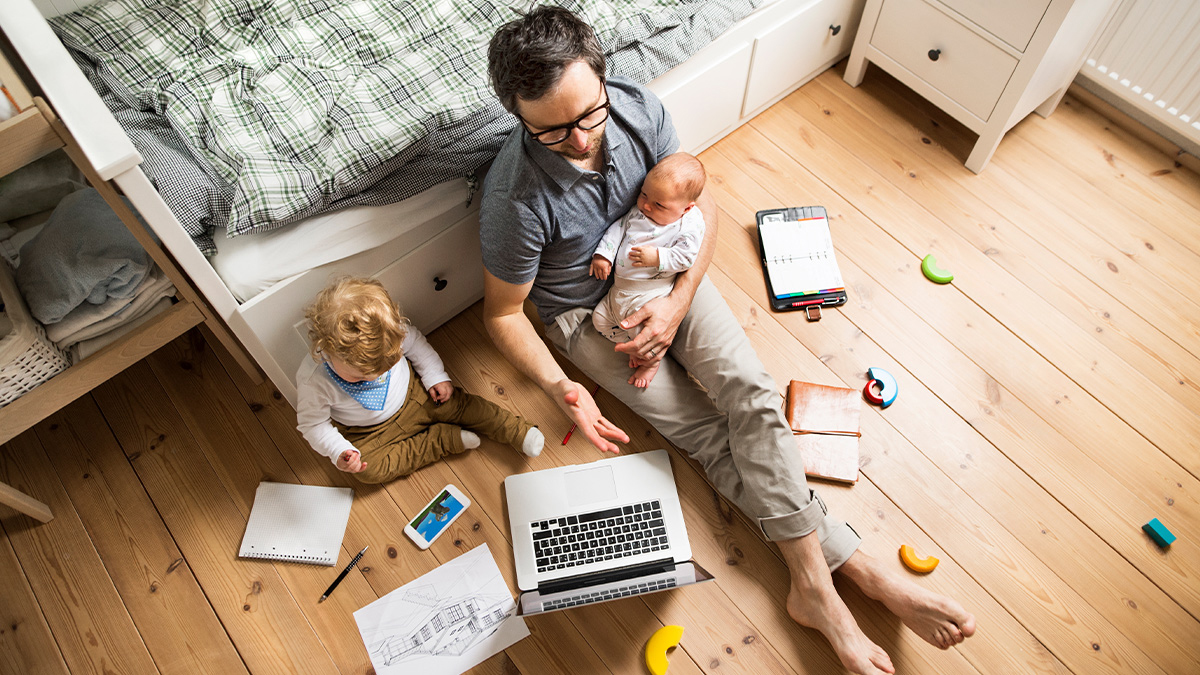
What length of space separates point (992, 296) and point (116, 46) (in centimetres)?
204

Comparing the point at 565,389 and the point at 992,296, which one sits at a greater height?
the point at 565,389

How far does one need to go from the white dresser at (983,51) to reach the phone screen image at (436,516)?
1662 millimetres

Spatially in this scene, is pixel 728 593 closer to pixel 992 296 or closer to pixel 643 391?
pixel 643 391

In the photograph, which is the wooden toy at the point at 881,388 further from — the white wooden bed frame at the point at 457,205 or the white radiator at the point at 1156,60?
the white radiator at the point at 1156,60

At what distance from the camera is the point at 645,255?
1391 mm

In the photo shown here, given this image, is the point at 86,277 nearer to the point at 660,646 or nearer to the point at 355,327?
the point at 355,327

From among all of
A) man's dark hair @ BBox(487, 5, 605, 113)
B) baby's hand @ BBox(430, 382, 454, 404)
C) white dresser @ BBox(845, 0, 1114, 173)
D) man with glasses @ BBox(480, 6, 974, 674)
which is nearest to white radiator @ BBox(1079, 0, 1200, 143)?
white dresser @ BBox(845, 0, 1114, 173)

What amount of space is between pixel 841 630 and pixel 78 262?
4.92 ft

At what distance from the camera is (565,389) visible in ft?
4.39

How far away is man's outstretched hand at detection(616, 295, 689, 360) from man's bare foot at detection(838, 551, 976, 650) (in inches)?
22.5

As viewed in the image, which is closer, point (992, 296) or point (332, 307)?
point (332, 307)

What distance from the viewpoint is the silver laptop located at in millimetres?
1436

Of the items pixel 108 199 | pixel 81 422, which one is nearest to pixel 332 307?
pixel 108 199

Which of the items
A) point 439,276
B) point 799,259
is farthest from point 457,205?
point 799,259
